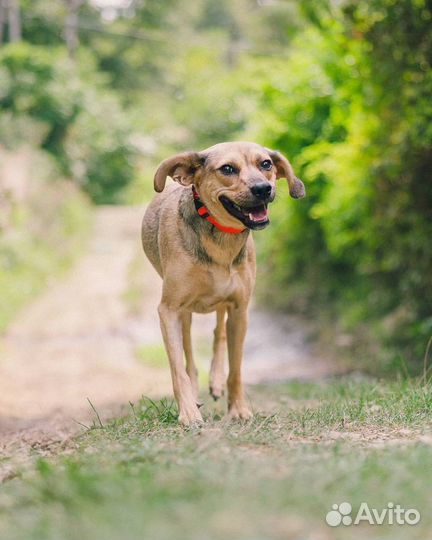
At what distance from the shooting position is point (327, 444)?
154 inches

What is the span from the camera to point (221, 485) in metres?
2.92

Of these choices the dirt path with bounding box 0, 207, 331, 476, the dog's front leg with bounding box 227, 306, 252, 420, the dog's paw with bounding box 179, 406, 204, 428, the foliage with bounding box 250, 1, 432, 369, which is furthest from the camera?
the dirt path with bounding box 0, 207, 331, 476

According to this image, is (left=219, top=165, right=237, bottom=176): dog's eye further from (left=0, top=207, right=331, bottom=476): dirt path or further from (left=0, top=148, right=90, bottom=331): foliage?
(left=0, top=148, right=90, bottom=331): foliage

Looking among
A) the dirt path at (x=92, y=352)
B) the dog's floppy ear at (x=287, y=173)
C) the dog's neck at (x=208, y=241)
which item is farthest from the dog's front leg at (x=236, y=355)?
the dirt path at (x=92, y=352)

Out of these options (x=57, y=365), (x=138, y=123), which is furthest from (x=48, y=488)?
(x=138, y=123)

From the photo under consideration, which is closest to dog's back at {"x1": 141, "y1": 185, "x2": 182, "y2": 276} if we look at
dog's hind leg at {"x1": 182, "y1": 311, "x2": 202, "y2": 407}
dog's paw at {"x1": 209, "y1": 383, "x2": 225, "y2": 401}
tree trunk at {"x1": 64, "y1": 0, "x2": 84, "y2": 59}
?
dog's hind leg at {"x1": 182, "y1": 311, "x2": 202, "y2": 407}

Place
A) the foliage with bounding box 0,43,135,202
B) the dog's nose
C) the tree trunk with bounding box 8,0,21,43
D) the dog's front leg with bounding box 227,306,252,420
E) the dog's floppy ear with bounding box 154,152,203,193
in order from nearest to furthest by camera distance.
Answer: the dog's nose → the dog's floppy ear with bounding box 154,152,203,193 → the dog's front leg with bounding box 227,306,252,420 → the foliage with bounding box 0,43,135,202 → the tree trunk with bounding box 8,0,21,43

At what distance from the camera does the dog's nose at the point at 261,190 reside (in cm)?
495

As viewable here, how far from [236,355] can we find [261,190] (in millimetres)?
1379

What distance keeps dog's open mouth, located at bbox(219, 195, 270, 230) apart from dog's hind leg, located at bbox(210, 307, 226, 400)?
3.51 feet

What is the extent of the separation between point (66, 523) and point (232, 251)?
9.42 feet

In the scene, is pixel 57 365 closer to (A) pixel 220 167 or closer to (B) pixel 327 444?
(A) pixel 220 167

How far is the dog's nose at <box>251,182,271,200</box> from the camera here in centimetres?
495

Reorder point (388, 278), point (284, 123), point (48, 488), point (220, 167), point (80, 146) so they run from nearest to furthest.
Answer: point (48, 488) < point (220, 167) < point (388, 278) < point (284, 123) < point (80, 146)
